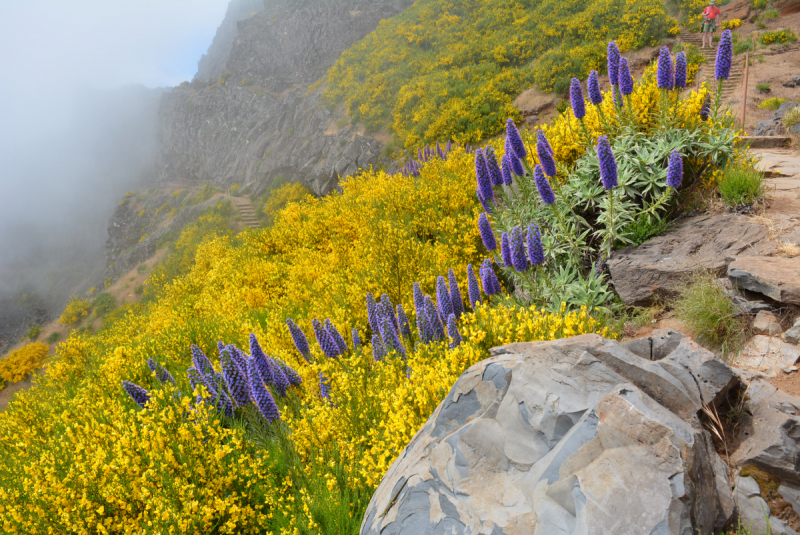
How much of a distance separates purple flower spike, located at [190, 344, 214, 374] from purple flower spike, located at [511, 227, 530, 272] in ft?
11.8

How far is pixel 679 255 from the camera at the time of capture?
4.24 meters

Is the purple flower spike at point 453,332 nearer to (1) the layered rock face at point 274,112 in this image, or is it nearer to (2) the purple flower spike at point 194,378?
(2) the purple flower spike at point 194,378

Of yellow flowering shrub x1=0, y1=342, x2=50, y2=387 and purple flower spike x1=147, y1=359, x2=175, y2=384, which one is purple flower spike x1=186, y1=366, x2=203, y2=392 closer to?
purple flower spike x1=147, y1=359, x2=175, y2=384

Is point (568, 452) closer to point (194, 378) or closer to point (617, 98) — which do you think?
point (194, 378)

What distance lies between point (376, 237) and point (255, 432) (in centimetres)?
410

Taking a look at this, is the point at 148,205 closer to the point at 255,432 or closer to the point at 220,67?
the point at 220,67

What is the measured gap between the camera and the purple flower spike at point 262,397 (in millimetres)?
3576

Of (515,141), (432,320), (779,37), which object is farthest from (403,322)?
(779,37)

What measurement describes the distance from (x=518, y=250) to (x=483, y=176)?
4.85 ft

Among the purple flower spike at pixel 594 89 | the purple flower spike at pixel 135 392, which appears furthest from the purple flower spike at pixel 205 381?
the purple flower spike at pixel 594 89

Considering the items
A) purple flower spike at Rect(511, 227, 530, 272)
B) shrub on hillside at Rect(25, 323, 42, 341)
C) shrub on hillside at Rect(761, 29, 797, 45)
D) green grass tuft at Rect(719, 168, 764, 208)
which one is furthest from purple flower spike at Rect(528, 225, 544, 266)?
shrub on hillside at Rect(25, 323, 42, 341)

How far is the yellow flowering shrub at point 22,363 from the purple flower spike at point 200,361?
111ft

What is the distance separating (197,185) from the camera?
54.0 meters

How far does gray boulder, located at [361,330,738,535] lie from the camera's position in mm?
1575
